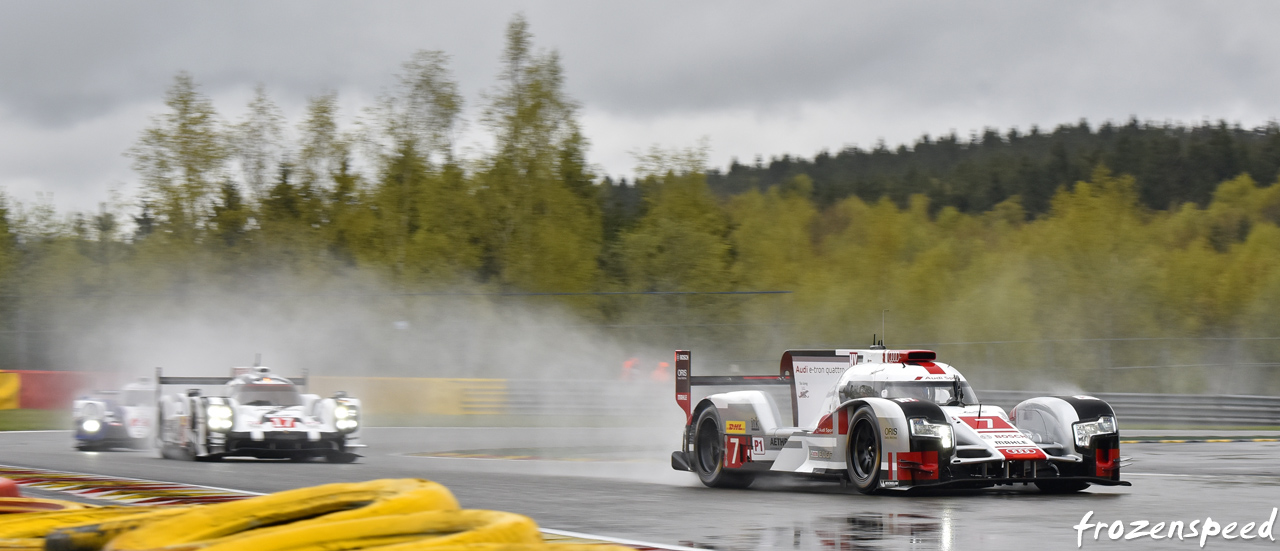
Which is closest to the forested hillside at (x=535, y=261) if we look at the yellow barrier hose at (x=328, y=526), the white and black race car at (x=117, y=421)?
→ the white and black race car at (x=117, y=421)

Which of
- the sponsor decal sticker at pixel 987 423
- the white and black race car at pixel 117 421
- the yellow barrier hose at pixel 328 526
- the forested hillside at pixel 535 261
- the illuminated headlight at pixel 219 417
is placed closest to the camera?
the yellow barrier hose at pixel 328 526

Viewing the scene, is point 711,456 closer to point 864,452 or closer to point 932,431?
point 864,452

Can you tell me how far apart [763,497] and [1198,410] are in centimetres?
1829

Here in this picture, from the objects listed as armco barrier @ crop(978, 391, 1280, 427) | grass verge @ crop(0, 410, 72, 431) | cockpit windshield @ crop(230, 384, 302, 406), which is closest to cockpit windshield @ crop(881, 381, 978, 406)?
cockpit windshield @ crop(230, 384, 302, 406)

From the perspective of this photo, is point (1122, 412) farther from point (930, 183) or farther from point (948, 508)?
point (930, 183)

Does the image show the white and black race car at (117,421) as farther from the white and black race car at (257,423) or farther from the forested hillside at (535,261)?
the forested hillside at (535,261)

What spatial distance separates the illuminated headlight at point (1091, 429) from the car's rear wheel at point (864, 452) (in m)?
1.82

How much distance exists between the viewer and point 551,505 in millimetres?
10852

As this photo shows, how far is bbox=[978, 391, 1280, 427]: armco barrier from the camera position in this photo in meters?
26.6

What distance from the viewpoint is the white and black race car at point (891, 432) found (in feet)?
36.4

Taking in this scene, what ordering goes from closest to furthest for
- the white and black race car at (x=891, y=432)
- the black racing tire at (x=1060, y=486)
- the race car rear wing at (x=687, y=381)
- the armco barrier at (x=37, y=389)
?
the white and black race car at (x=891, y=432) < the black racing tire at (x=1060, y=486) < the race car rear wing at (x=687, y=381) < the armco barrier at (x=37, y=389)

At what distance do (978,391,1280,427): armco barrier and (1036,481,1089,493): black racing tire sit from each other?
50.7ft

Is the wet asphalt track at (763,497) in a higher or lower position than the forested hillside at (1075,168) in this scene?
lower

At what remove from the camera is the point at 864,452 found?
11.7 m
